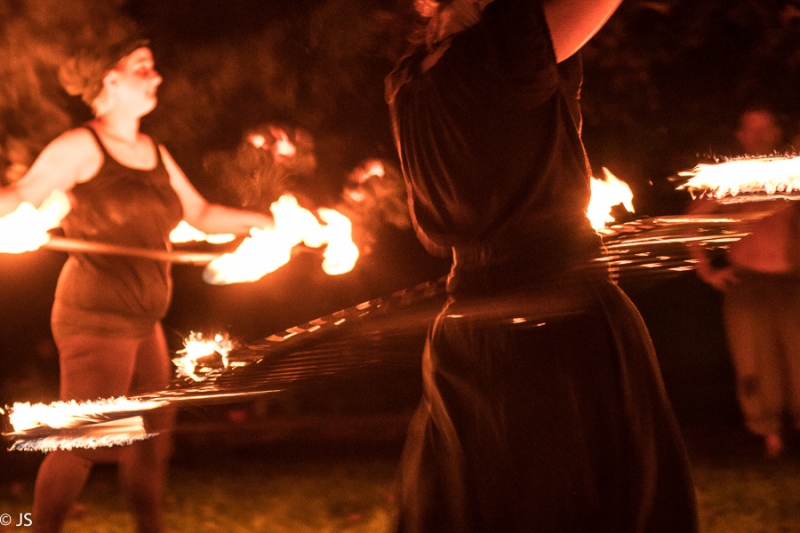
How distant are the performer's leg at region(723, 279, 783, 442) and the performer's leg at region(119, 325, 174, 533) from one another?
12.7 ft

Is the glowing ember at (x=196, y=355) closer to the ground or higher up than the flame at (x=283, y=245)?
closer to the ground

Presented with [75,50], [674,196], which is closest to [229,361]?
[75,50]

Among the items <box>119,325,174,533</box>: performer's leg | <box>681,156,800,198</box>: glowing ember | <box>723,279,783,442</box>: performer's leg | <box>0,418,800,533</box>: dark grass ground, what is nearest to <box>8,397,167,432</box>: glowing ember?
<box>119,325,174,533</box>: performer's leg

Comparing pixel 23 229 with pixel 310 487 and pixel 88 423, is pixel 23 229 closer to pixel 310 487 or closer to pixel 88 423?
pixel 88 423

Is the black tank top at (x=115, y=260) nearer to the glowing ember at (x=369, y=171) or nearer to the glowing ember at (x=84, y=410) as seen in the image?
the glowing ember at (x=84, y=410)

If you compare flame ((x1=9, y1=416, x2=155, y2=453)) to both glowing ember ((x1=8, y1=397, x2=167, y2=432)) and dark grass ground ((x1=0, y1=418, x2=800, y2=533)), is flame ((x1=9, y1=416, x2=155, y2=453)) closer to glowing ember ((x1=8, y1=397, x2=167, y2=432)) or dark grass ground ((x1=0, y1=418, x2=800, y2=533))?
glowing ember ((x1=8, y1=397, x2=167, y2=432))

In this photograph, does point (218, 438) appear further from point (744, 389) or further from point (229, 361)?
point (744, 389)

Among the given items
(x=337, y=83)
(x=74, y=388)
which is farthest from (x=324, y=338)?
(x=337, y=83)

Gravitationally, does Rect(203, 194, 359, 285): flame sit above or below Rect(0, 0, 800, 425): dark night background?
below

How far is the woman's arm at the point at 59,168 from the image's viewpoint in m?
3.80

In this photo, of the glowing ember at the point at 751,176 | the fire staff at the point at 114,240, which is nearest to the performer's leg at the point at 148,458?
the fire staff at the point at 114,240

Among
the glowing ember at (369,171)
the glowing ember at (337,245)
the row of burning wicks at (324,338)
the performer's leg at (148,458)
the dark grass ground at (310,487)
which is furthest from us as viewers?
the dark grass ground at (310,487)

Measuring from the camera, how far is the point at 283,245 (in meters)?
4.24

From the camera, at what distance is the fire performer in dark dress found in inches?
91.2
